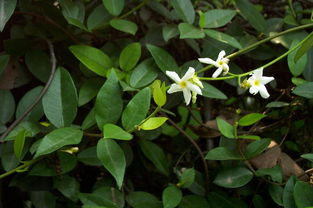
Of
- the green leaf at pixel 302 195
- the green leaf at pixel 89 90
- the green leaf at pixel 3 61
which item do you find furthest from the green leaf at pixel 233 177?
the green leaf at pixel 3 61

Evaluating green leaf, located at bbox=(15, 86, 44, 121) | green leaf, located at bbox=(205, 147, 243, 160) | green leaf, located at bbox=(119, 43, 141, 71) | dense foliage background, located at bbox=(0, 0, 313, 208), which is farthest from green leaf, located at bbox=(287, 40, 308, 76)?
green leaf, located at bbox=(15, 86, 44, 121)

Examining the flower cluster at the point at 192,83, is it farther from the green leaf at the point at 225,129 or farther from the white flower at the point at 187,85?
the green leaf at the point at 225,129

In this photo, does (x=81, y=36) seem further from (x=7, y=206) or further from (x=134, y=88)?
(x=7, y=206)

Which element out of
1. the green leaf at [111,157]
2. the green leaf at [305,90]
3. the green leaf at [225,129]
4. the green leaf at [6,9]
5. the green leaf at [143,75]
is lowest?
the green leaf at [225,129]

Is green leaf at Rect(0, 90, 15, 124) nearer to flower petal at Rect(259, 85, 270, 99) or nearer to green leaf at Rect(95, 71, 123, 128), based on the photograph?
green leaf at Rect(95, 71, 123, 128)

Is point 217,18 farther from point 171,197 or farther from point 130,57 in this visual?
point 171,197

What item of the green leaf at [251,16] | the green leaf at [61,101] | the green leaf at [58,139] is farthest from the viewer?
the green leaf at [251,16]

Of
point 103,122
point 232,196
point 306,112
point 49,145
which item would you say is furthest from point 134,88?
point 306,112

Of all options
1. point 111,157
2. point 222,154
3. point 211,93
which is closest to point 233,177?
point 222,154
